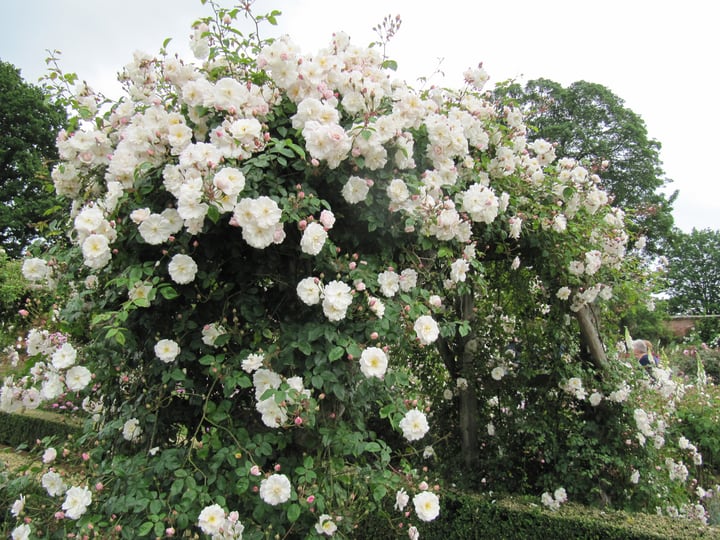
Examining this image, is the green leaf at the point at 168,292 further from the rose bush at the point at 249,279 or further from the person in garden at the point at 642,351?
the person in garden at the point at 642,351

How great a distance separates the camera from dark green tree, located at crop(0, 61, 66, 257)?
16.3m

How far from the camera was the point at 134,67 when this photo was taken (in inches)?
85.0

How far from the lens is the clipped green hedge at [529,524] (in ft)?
9.19

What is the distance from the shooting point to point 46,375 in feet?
6.51

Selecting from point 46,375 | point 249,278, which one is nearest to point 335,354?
point 249,278

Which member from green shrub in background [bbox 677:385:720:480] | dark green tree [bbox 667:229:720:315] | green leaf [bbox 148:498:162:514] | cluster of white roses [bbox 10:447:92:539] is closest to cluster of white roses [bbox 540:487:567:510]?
green shrub in background [bbox 677:385:720:480]

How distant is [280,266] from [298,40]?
0.90m

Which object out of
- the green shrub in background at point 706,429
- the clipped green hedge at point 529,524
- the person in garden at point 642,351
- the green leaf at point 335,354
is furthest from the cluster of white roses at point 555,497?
the green leaf at point 335,354

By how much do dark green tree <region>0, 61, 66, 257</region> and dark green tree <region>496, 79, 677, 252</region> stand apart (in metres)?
16.5

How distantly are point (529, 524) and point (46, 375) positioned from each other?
9.15ft

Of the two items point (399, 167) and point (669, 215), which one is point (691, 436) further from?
point (669, 215)

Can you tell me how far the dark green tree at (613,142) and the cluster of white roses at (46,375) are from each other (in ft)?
55.4

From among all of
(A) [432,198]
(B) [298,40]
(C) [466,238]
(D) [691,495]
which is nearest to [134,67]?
(B) [298,40]

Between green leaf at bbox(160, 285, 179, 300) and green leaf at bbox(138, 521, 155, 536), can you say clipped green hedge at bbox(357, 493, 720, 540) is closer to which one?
green leaf at bbox(138, 521, 155, 536)
